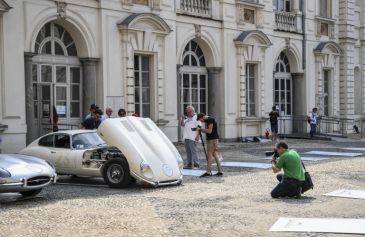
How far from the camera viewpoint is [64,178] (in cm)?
1492

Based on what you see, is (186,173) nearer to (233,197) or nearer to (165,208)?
(233,197)

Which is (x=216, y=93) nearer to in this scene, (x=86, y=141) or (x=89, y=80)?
(x=89, y=80)

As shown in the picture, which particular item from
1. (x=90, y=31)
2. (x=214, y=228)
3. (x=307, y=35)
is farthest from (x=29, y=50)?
(x=307, y=35)

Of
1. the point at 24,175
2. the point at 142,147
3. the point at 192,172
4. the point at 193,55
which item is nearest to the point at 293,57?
the point at 193,55

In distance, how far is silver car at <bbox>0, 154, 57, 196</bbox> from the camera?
Result: 34.4 feet

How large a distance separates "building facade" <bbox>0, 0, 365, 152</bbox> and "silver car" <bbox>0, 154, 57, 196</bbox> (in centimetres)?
703

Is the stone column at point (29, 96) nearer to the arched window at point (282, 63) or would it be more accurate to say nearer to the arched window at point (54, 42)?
the arched window at point (54, 42)

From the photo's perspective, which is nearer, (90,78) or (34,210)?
(34,210)

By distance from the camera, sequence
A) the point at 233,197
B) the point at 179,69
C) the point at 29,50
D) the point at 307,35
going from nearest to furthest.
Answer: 1. the point at 233,197
2. the point at 29,50
3. the point at 179,69
4. the point at 307,35

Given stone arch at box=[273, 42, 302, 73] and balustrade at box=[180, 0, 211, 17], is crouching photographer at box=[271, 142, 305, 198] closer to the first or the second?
balustrade at box=[180, 0, 211, 17]

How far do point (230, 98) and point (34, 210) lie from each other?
684 inches

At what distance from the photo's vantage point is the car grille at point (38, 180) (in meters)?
10.8

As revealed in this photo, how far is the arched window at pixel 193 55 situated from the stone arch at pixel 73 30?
5.52 m

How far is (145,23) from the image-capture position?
73.5ft
